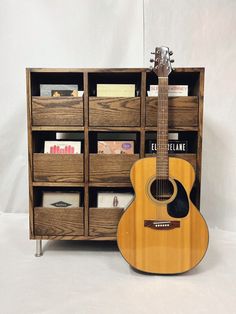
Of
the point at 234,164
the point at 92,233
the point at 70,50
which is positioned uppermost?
the point at 70,50

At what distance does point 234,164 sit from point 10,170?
143cm

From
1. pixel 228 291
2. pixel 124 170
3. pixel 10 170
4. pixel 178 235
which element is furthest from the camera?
pixel 10 170

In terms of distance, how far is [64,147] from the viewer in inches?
55.9

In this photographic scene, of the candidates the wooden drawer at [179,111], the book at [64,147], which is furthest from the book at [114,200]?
the wooden drawer at [179,111]

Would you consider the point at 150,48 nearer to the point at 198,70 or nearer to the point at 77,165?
the point at 198,70

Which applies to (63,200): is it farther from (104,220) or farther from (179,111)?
(179,111)

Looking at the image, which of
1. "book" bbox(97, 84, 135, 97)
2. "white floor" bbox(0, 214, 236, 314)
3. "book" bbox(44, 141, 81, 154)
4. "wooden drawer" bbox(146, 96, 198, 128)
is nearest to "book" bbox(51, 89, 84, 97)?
"book" bbox(97, 84, 135, 97)

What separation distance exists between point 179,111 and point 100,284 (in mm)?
818

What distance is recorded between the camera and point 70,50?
1800 millimetres

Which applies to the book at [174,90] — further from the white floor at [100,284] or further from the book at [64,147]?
the white floor at [100,284]

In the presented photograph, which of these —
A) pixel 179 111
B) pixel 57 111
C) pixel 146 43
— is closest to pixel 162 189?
pixel 179 111

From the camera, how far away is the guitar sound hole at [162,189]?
1.30 metres

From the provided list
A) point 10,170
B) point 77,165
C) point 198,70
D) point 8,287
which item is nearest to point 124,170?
point 77,165

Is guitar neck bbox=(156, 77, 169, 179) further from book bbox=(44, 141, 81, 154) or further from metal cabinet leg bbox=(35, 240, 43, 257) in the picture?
metal cabinet leg bbox=(35, 240, 43, 257)
